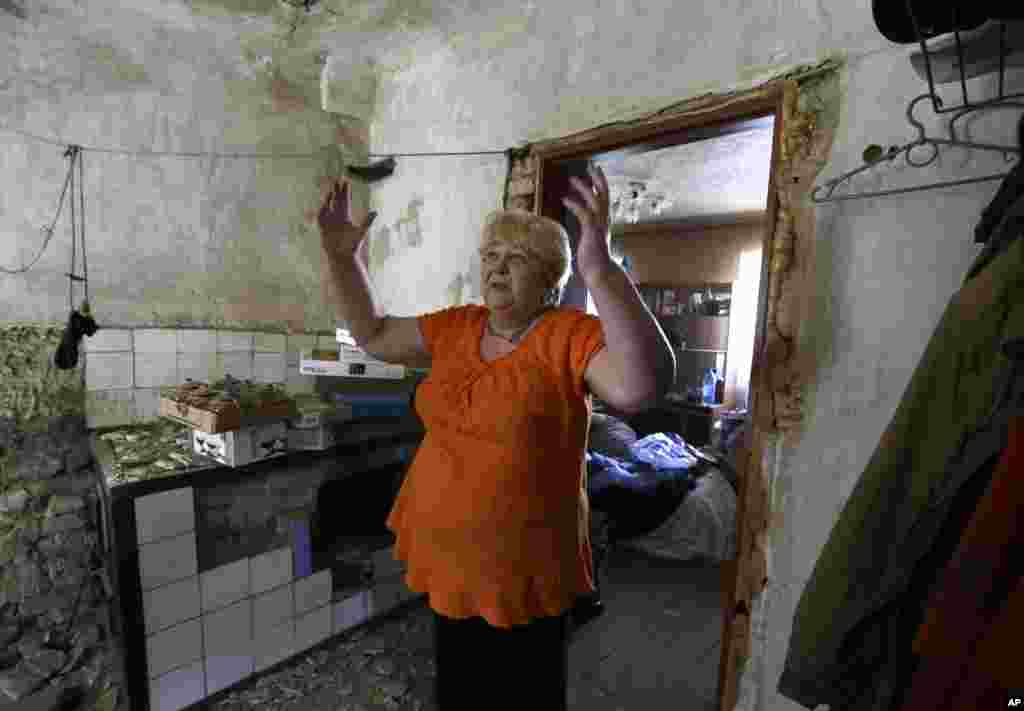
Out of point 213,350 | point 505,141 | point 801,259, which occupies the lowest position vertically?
point 213,350

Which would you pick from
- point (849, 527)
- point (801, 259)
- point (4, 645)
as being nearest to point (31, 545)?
point (4, 645)

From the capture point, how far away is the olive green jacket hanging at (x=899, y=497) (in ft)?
1.73

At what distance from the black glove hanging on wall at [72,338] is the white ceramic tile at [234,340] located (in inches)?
16.1

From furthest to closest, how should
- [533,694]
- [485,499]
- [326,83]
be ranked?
1. [326,83]
2. [533,694]
3. [485,499]

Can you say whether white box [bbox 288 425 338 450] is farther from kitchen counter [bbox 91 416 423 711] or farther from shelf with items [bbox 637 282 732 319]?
shelf with items [bbox 637 282 732 319]

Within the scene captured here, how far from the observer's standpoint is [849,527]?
0.61 m

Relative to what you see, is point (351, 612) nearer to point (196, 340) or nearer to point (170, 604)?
point (170, 604)

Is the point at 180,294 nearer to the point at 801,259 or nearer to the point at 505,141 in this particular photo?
the point at 505,141

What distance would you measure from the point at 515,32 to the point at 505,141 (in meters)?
0.35

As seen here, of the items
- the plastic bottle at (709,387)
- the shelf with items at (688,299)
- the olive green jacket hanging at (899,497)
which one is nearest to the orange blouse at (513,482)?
the olive green jacket hanging at (899,497)

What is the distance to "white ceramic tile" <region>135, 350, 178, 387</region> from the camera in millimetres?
1836

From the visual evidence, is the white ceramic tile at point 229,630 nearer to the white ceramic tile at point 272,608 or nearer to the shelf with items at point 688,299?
the white ceramic tile at point 272,608

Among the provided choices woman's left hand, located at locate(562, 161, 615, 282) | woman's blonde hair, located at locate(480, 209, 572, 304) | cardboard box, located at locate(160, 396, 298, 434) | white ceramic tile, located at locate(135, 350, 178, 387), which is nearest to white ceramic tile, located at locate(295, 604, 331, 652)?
cardboard box, located at locate(160, 396, 298, 434)

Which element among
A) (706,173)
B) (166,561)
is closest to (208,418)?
(166,561)
